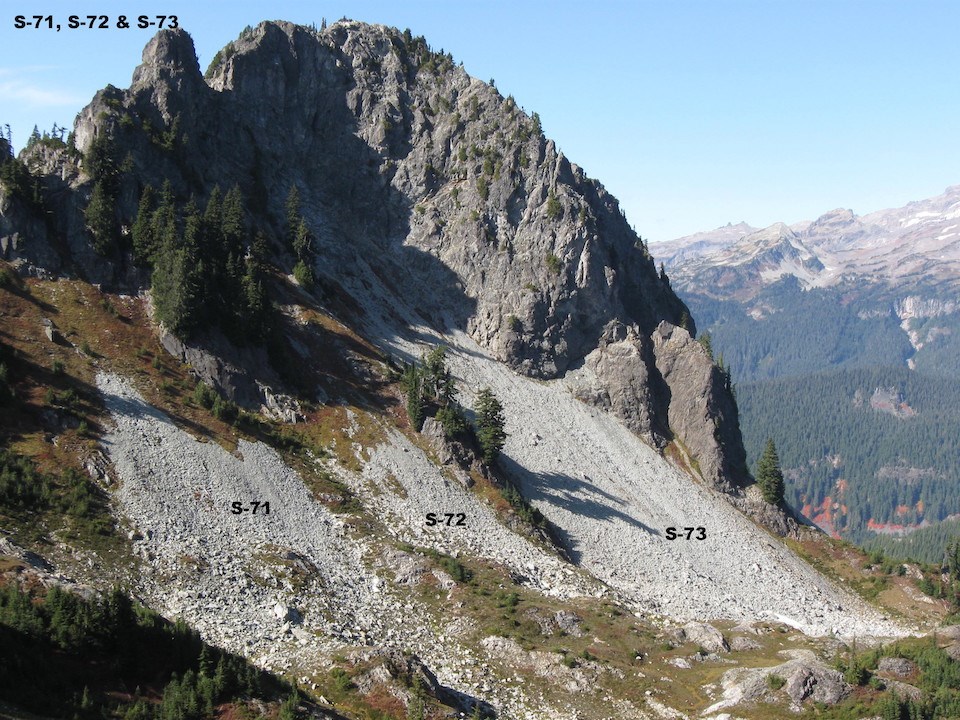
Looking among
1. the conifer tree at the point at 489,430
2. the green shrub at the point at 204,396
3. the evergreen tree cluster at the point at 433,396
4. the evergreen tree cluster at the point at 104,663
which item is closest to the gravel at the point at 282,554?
the green shrub at the point at 204,396

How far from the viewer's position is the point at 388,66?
151875mm

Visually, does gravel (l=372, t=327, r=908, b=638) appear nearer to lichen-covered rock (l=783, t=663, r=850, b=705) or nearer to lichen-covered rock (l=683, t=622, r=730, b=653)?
lichen-covered rock (l=683, t=622, r=730, b=653)

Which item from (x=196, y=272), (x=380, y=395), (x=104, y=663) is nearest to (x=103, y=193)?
(x=196, y=272)

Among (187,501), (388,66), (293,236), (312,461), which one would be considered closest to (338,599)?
(187,501)

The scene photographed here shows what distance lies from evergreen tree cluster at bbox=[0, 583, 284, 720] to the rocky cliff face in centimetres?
7895

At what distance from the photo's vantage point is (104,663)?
43.9 m

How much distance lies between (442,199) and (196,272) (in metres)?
57.4

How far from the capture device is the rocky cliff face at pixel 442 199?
127 metres

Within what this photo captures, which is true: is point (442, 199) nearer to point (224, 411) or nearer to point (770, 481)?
point (224, 411)

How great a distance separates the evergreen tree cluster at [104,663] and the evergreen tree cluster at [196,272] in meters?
49.6

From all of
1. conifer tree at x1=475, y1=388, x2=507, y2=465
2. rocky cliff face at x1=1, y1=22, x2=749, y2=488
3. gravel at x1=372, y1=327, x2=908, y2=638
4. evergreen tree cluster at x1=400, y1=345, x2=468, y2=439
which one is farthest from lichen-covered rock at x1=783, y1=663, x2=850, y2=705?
rocky cliff face at x1=1, y1=22, x2=749, y2=488

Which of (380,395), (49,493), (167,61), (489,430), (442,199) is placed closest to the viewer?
(49,493)

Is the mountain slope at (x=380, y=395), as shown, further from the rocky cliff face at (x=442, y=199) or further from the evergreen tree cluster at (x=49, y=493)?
the evergreen tree cluster at (x=49, y=493)

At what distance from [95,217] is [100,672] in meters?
68.0
